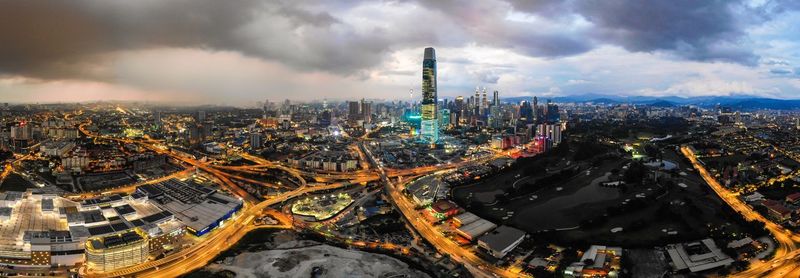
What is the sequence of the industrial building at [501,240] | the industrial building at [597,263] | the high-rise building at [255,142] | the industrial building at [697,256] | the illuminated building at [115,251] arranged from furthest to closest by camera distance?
1. the high-rise building at [255,142]
2. the industrial building at [501,240]
3. the industrial building at [697,256]
4. the illuminated building at [115,251]
5. the industrial building at [597,263]

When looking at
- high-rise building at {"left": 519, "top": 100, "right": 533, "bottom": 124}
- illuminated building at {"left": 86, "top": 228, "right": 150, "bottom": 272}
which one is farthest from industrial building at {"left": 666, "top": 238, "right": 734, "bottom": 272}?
high-rise building at {"left": 519, "top": 100, "right": 533, "bottom": 124}

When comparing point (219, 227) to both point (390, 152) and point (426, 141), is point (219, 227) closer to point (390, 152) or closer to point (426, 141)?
point (390, 152)

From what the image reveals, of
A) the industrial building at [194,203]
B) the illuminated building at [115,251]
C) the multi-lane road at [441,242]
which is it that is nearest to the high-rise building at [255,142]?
the industrial building at [194,203]

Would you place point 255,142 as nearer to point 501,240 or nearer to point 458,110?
point 501,240

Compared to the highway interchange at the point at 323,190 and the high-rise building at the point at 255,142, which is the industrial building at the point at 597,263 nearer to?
the highway interchange at the point at 323,190

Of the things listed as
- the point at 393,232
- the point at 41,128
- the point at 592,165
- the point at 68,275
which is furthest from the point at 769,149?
the point at 41,128

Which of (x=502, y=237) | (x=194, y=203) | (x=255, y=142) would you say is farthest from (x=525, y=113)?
(x=194, y=203)
